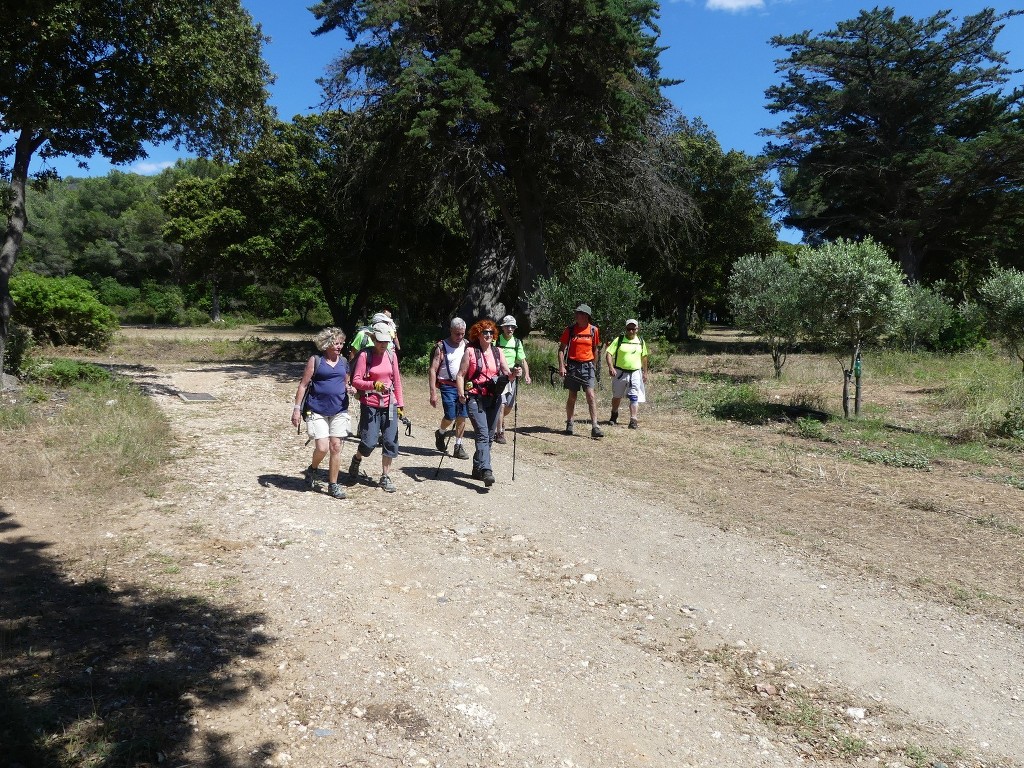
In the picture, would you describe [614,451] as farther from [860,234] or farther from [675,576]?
[860,234]

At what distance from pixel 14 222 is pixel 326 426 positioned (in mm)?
8614

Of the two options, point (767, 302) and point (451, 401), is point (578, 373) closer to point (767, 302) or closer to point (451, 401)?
point (451, 401)

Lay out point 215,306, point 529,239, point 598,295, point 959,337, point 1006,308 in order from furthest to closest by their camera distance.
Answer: point 215,306 < point 959,337 < point 529,239 < point 598,295 < point 1006,308

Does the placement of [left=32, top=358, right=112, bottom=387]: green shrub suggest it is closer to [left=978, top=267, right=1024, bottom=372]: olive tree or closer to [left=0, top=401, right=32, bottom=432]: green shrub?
[left=0, top=401, right=32, bottom=432]: green shrub

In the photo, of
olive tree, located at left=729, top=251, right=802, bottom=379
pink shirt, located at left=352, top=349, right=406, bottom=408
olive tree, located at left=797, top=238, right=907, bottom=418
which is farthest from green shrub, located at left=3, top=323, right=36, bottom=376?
olive tree, located at left=729, top=251, right=802, bottom=379

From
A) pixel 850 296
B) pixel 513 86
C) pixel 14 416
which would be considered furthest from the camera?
pixel 513 86

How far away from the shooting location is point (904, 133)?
32.7 metres

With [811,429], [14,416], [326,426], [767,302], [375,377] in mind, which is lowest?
[811,429]

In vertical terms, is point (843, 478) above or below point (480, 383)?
below

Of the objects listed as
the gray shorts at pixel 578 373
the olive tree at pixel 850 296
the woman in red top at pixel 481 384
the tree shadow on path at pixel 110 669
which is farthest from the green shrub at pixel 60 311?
the olive tree at pixel 850 296

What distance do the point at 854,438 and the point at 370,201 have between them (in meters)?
13.8

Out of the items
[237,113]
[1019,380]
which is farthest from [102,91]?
[1019,380]

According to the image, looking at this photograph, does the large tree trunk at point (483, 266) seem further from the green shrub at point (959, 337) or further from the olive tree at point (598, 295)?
the green shrub at point (959, 337)

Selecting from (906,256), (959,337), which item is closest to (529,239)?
(959,337)
